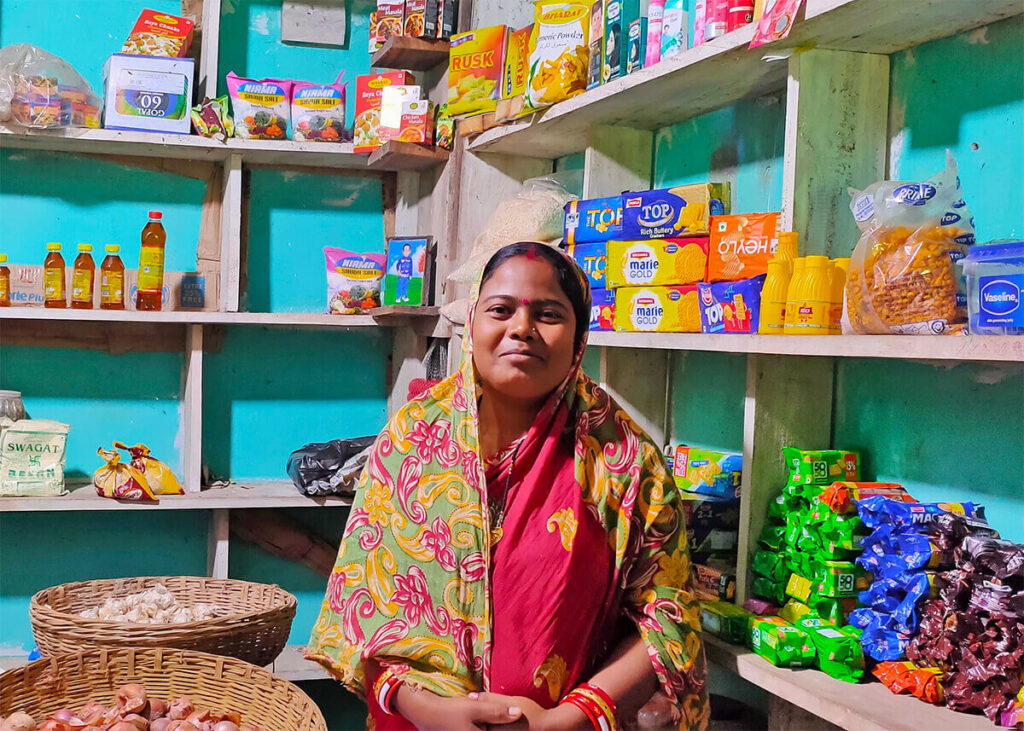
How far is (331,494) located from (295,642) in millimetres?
596

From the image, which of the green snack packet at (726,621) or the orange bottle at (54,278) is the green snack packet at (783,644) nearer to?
the green snack packet at (726,621)

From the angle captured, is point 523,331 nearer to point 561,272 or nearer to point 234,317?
point 561,272

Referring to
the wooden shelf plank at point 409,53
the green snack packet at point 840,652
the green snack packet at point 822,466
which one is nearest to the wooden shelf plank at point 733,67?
the wooden shelf plank at point 409,53

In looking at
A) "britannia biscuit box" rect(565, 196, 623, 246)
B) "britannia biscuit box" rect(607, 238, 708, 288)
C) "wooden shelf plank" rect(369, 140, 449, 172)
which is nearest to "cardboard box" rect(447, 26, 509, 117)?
"wooden shelf plank" rect(369, 140, 449, 172)

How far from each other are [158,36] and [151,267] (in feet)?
2.29

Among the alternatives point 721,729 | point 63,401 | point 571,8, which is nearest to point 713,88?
point 571,8

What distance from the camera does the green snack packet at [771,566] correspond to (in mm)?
1579

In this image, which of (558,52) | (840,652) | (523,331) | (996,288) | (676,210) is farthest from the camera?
(558,52)

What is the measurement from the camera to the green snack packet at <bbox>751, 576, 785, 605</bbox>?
1.59 meters

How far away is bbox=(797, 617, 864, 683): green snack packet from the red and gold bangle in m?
0.32

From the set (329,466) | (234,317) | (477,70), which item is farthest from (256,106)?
(329,466)

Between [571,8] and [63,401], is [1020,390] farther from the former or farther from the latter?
[63,401]

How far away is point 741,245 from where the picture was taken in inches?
66.1

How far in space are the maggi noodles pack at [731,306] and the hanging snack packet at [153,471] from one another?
6.07ft
